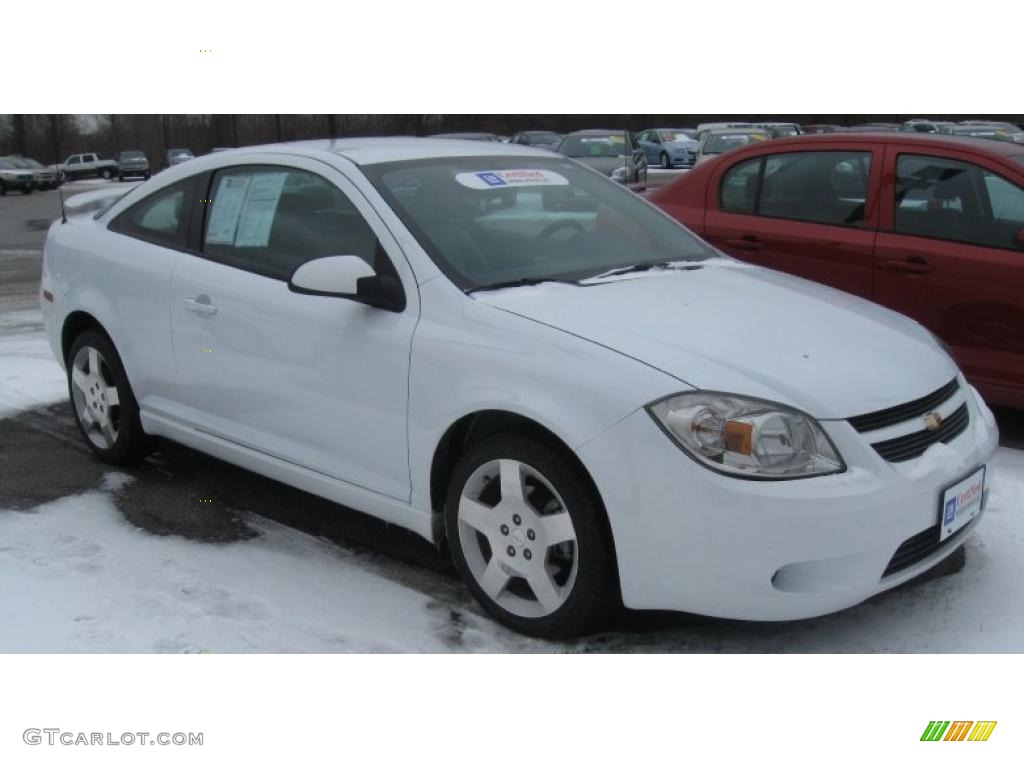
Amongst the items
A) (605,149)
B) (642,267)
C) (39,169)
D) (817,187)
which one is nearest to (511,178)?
(642,267)

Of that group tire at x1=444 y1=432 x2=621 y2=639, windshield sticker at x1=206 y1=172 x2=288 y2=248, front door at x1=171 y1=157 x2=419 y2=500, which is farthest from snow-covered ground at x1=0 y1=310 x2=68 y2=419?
tire at x1=444 y1=432 x2=621 y2=639

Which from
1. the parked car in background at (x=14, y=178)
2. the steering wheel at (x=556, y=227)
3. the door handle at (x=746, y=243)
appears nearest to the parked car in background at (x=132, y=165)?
the parked car in background at (x=14, y=178)

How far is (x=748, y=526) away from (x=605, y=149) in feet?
50.3

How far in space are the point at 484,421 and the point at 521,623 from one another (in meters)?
0.65

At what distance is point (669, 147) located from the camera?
115 feet

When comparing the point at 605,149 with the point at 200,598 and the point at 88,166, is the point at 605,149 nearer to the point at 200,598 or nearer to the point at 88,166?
the point at 88,166

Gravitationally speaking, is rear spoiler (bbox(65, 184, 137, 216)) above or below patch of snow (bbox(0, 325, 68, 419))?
above

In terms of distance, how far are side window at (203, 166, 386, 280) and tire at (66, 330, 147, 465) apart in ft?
2.84

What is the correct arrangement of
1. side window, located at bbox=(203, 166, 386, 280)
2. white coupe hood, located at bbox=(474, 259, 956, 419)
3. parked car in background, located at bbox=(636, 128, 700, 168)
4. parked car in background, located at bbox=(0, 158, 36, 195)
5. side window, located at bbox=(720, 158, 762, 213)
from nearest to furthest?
1. white coupe hood, located at bbox=(474, 259, 956, 419)
2. side window, located at bbox=(203, 166, 386, 280)
3. side window, located at bbox=(720, 158, 762, 213)
4. parked car in background, located at bbox=(0, 158, 36, 195)
5. parked car in background, located at bbox=(636, 128, 700, 168)

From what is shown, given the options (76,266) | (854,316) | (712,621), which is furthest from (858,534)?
(76,266)

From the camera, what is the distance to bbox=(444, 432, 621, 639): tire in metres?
3.08

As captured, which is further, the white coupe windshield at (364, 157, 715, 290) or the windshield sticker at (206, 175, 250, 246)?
the windshield sticker at (206, 175, 250, 246)

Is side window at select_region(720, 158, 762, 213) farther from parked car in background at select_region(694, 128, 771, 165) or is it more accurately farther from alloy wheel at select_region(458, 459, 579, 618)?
parked car in background at select_region(694, 128, 771, 165)
